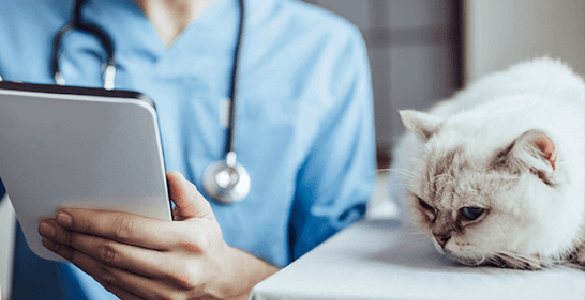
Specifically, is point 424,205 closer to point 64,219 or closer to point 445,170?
point 445,170

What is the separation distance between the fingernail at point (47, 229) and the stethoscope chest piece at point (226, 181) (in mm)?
183

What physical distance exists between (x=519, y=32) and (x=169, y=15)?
4.52ft

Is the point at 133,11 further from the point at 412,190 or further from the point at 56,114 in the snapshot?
the point at 412,190

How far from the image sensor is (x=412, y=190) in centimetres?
51

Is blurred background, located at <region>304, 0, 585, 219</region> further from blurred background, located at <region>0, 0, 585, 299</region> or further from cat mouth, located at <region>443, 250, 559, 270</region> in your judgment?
cat mouth, located at <region>443, 250, 559, 270</region>

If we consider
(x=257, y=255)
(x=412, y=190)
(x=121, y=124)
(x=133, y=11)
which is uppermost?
(x=133, y=11)

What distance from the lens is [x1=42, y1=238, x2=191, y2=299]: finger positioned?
0.35 metres

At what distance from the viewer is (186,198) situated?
1.12ft

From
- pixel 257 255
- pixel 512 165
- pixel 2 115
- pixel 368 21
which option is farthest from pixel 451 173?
A: pixel 368 21

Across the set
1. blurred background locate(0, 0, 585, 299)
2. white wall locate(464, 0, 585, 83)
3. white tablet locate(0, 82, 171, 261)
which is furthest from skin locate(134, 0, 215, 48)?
white wall locate(464, 0, 585, 83)

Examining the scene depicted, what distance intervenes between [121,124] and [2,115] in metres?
0.09

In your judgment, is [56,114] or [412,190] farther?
[412,190]

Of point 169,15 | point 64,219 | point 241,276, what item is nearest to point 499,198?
point 241,276

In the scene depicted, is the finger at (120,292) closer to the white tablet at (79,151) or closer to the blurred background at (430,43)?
the white tablet at (79,151)
